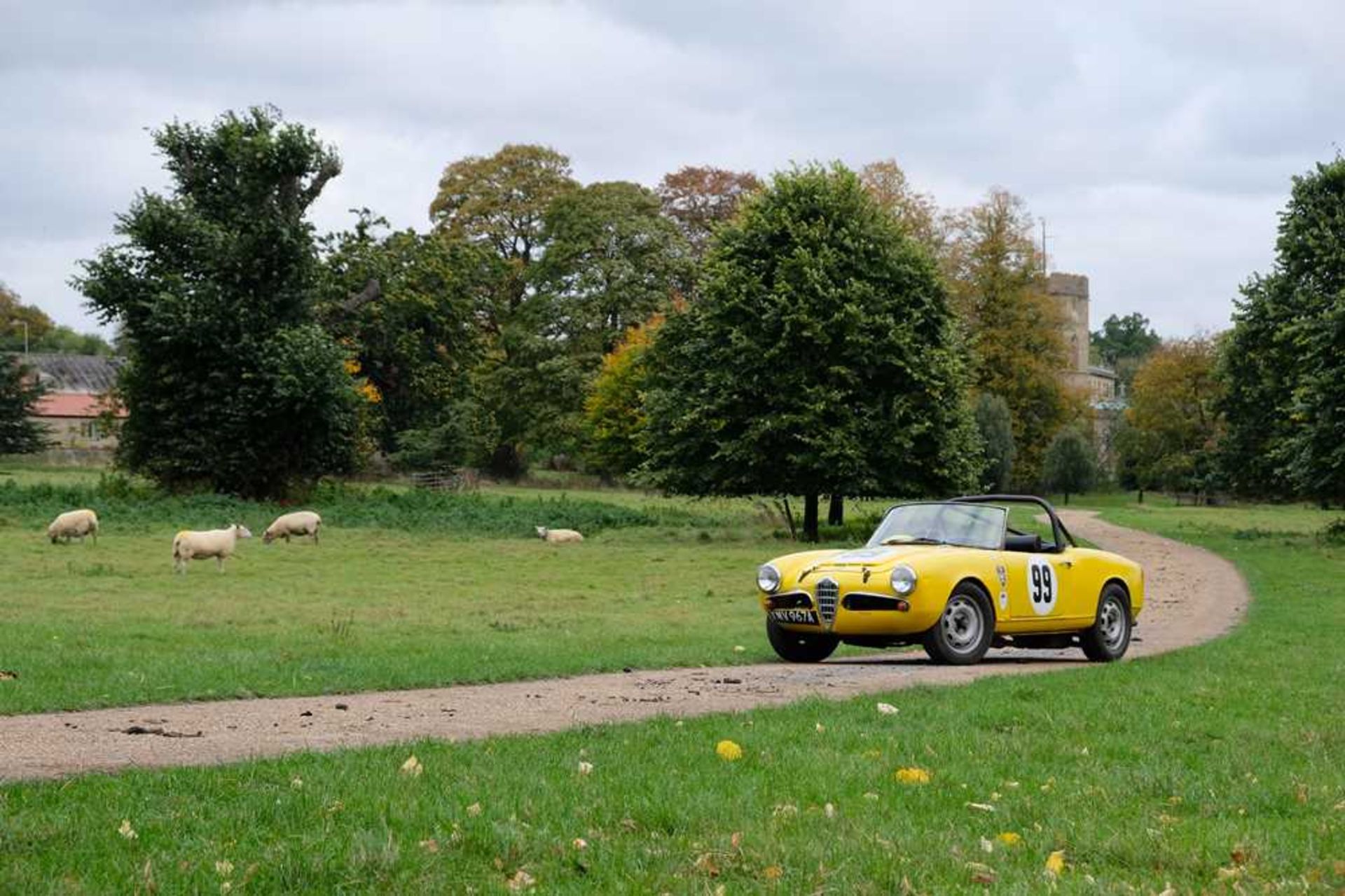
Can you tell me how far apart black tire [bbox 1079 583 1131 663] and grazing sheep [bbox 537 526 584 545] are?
26.1 meters

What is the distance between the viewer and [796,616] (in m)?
14.7

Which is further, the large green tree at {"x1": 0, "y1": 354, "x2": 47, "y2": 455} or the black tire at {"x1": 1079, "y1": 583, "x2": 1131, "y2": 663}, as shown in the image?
the large green tree at {"x1": 0, "y1": 354, "x2": 47, "y2": 455}

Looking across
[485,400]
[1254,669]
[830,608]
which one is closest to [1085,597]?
[1254,669]

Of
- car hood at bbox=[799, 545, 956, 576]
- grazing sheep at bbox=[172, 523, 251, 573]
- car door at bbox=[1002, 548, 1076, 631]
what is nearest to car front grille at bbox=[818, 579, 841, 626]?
car hood at bbox=[799, 545, 956, 576]

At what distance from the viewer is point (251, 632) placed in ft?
60.2

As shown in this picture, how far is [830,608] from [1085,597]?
11.0 ft

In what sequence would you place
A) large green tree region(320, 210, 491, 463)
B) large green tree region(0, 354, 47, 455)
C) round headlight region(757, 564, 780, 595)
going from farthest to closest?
large green tree region(0, 354, 47, 455) → large green tree region(320, 210, 491, 463) → round headlight region(757, 564, 780, 595)

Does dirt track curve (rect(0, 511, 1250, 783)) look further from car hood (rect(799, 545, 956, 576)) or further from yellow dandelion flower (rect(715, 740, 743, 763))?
yellow dandelion flower (rect(715, 740, 743, 763))

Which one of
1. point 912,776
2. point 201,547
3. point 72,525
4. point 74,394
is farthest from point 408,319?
point 74,394

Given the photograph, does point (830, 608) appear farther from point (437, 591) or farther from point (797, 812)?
point (437, 591)

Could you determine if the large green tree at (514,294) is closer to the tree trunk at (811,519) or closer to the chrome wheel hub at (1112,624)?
the tree trunk at (811,519)

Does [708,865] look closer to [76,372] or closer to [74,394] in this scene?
[74,394]

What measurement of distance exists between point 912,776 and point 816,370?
35.3 meters

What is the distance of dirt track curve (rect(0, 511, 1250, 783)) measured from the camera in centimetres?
858
